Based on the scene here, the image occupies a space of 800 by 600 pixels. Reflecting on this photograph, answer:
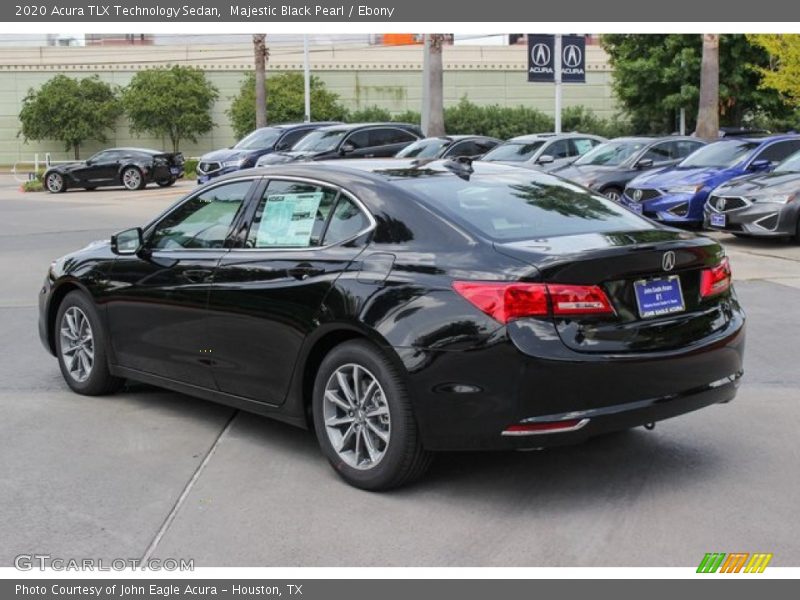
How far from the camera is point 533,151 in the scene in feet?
74.5

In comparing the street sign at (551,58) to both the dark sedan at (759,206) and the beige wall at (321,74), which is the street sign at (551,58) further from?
the beige wall at (321,74)

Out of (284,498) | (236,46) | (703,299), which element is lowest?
(284,498)

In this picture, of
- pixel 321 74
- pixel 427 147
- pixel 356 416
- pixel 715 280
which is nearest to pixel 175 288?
pixel 356 416

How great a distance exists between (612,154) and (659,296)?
51.1 ft

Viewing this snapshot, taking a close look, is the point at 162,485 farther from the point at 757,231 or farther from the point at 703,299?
the point at 757,231

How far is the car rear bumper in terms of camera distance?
4621 mm

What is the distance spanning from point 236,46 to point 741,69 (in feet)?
91.8

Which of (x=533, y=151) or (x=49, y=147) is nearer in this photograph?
(x=533, y=151)

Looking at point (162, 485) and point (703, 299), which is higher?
point (703, 299)

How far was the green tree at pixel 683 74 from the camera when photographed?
36125 mm

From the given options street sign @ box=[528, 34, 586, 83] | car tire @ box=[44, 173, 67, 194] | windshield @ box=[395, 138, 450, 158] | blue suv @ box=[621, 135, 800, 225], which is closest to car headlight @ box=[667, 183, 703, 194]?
blue suv @ box=[621, 135, 800, 225]

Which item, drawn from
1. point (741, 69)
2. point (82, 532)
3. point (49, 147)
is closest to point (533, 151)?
point (741, 69)

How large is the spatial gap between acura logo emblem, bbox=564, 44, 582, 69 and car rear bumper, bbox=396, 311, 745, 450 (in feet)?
86.1

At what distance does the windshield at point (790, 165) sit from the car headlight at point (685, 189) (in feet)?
4.04
